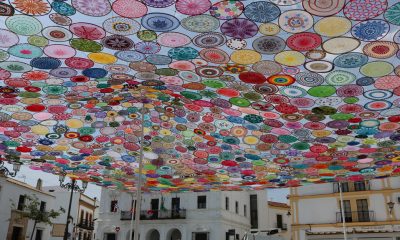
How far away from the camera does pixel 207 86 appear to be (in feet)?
29.1

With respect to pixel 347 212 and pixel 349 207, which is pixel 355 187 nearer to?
pixel 349 207

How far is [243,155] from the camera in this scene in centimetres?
1369

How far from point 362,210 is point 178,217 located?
1591cm

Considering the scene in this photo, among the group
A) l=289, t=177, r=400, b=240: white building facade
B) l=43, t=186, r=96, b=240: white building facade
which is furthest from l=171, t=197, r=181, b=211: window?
l=43, t=186, r=96, b=240: white building facade

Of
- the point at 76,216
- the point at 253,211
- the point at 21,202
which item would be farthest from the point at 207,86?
the point at 76,216

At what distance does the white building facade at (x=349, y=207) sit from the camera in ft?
99.8

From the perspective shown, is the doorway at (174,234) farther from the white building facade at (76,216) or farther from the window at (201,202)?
the white building facade at (76,216)

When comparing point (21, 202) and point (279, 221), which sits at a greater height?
point (21, 202)

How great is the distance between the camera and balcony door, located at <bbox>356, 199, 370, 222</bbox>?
31.2m

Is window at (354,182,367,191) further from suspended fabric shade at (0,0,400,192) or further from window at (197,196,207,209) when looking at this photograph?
suspended fabric shade at (0,0,400,192)

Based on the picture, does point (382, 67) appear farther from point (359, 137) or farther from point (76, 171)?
point (76, 171)

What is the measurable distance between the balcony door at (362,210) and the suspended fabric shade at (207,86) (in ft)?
60.0

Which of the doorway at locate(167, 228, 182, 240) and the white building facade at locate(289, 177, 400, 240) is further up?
the white building facade at locate(289, 177, 400, 240)

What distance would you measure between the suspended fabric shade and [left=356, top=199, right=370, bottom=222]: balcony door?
720 inches
